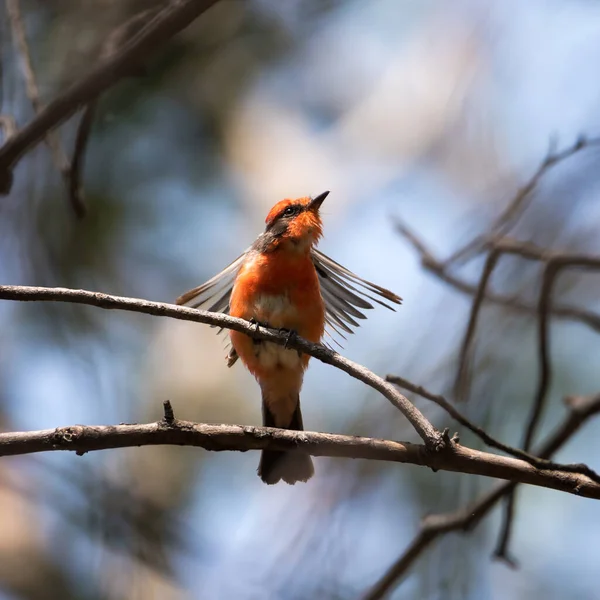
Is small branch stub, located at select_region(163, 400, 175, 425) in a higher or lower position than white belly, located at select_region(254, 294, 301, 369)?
lower

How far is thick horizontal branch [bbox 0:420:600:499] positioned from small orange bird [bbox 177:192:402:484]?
142 cm

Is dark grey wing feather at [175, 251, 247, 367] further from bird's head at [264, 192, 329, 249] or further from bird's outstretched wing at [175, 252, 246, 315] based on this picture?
bird's head at [264, 192, 329, 249]

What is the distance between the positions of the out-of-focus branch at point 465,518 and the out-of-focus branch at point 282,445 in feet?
3.97

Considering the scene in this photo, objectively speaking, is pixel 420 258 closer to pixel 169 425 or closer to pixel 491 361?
pixel 491 361

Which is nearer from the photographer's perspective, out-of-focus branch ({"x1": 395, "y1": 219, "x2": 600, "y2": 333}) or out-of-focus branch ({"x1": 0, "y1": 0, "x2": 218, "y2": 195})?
out-of-focus branch ({"x1": 0, "y1": 0, "x2": 218, "y2": 195})

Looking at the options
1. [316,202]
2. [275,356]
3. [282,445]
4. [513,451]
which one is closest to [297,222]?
[316,202]

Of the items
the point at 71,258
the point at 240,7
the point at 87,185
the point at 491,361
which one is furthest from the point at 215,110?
the point at 491,361

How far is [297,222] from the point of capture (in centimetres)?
479

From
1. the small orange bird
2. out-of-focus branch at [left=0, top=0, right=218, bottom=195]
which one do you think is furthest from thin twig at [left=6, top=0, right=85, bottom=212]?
the small orange bird

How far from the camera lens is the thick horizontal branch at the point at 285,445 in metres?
Result: 2.48

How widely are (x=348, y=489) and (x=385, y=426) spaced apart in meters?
0.43

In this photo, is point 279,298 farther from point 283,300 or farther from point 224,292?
point 224,292

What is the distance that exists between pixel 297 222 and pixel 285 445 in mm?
2304

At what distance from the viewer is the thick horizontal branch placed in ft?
8.13
